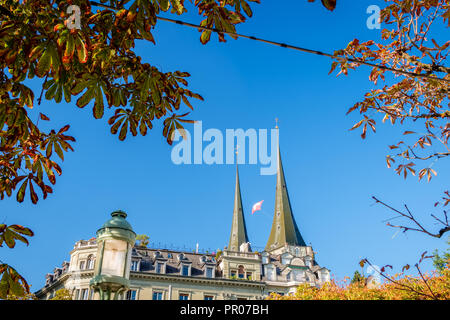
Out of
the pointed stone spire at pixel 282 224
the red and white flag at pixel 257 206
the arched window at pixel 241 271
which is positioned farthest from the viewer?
the pointed stone spire at pixel 282 224

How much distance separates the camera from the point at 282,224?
64.4 metres

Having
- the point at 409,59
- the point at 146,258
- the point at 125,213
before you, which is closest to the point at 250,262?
the point at 146,258

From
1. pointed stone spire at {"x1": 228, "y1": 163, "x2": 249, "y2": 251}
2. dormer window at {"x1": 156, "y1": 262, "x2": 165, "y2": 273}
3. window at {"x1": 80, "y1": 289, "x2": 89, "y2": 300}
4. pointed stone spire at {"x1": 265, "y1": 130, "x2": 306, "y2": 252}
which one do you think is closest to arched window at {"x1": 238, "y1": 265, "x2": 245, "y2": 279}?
dormer window at {"x1": 156, "y1": 262, "x2": 165, "y2": 273}

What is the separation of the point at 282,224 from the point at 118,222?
59740 mm

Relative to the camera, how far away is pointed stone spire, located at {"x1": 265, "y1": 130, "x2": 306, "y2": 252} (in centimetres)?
6227

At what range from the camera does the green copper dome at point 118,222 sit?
6.58m

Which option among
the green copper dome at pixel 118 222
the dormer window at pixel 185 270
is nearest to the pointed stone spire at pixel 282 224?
the dormer window at pixel 185 270

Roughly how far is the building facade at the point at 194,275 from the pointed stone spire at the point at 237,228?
2482 centimetres

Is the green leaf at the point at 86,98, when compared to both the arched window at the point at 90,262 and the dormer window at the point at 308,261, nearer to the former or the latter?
the arched window at the point at 90,262

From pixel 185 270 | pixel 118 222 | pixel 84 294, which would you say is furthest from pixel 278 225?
pixel 118 222

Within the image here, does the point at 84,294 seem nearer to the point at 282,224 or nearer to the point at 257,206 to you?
the point at 257,206

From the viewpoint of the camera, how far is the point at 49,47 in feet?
7.51

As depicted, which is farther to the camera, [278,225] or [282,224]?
[278,225]
